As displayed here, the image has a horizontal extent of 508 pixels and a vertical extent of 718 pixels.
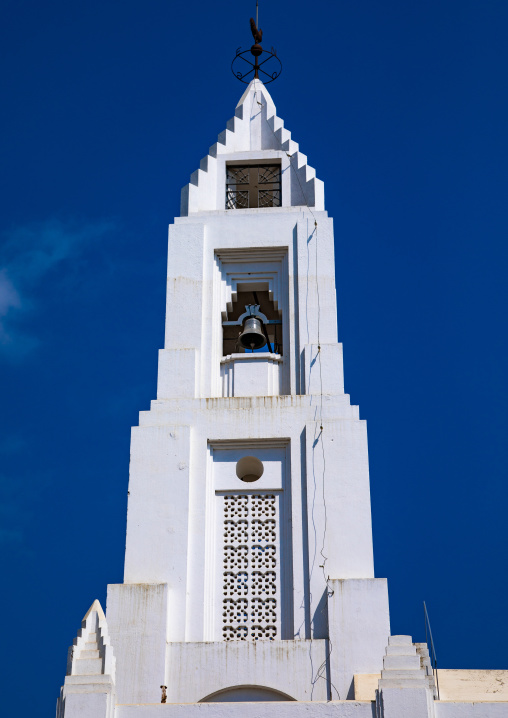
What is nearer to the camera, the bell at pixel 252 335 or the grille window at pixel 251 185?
the bell at pixel 252 335

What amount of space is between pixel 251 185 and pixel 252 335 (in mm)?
4047

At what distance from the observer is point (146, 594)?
23.3 m

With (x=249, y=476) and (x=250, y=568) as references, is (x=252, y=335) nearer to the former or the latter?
(x=249, y=476)

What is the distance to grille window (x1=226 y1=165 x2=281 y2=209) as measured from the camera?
29391 millimetres

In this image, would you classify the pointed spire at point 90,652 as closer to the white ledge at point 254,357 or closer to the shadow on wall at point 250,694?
the shadow on wall at point 250,694

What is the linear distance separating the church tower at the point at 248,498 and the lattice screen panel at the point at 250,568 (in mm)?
28

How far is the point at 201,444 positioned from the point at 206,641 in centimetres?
382

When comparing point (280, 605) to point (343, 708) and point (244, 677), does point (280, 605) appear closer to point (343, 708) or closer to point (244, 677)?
point (244, 677)

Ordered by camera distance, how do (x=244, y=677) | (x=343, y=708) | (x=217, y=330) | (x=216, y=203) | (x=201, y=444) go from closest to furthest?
(x=343, y=708) → (x=244, y=677) → (x=201, y=444) → (x=217, y=330) → (x=216, y=203)

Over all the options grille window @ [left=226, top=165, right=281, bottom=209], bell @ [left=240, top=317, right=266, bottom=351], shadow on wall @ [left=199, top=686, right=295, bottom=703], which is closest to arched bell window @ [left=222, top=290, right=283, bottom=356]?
bell @ [left=240, top=317, right=266, bottom=351]

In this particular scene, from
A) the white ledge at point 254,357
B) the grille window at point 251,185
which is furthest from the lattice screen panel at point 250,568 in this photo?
the grille window at point 251,185

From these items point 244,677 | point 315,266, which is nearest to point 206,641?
point 244,677

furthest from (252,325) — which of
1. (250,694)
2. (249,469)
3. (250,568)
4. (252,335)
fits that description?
(250,694)

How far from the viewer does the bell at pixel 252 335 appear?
27281 millimetres
